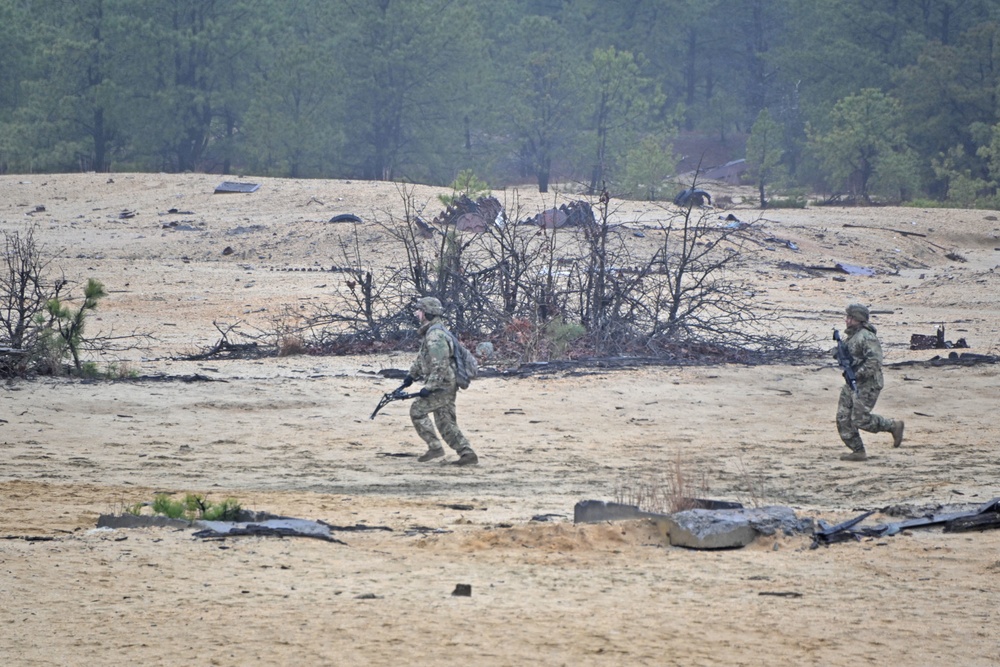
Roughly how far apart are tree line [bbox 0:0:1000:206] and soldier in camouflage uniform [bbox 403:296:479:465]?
91.5 ft

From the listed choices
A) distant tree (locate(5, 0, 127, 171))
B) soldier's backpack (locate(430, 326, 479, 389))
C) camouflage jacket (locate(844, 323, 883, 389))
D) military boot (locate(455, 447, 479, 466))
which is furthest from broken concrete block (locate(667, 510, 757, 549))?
distant tree (locate(5, 0, 127, 171))

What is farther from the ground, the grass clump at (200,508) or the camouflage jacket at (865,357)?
the camouflage jacket at (865,357)

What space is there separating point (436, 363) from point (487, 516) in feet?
7.18

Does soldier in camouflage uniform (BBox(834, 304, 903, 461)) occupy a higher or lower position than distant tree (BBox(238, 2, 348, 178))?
lower

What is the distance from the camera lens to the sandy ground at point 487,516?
550 centimetres

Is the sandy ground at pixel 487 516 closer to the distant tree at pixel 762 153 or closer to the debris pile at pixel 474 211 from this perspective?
the debris pile at pixel 474 211

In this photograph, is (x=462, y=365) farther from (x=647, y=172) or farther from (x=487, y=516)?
(x=647, y=172)

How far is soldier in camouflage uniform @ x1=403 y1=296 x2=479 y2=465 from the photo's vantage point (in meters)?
10.1

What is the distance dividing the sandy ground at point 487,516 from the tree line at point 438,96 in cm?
2196

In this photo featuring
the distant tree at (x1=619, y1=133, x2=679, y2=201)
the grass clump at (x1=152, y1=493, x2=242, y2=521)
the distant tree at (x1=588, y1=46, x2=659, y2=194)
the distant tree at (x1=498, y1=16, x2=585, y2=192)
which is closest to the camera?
the grass clump at (x1=152, y1=493, x2=242, y2=521)

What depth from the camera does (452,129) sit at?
4462 cm

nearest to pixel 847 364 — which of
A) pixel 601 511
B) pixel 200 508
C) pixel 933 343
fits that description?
pixel 601 511

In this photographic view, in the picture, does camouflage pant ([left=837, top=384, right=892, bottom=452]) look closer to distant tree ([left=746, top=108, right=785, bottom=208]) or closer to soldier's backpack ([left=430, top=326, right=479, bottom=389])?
soldier's backpack ([left=430, top=326, right=479, bottom=389])

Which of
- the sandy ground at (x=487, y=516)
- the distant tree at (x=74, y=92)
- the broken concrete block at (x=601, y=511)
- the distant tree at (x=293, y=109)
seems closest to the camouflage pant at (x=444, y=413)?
the sandy ground at (x=487, y=516)
